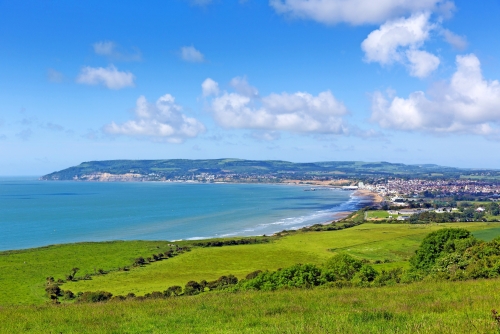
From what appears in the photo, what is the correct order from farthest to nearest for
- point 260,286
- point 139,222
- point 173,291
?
point 139,222
point 173,291
point 260,286

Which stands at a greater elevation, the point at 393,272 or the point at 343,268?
the point at 393,272

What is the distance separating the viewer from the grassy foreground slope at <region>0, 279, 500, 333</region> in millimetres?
8305

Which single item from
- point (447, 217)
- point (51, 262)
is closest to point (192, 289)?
point (51, 262)

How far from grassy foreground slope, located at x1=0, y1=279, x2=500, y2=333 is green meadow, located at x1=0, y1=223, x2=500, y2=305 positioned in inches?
1040

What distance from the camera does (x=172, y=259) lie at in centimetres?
5881

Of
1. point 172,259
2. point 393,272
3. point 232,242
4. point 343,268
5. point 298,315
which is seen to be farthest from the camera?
point 232,242

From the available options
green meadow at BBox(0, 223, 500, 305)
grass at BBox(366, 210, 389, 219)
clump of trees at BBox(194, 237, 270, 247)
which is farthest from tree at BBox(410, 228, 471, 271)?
grass at BBox(366, 210, 389, 219)

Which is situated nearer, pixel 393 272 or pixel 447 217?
pixel 393 272

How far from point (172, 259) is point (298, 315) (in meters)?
51.3

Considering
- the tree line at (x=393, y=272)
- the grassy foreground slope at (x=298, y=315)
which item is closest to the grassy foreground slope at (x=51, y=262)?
the tree line at (x=393, y=272)

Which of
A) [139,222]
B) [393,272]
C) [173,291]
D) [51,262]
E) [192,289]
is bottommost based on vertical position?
[139,222]

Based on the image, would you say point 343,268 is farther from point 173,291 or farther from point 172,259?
point 172,259

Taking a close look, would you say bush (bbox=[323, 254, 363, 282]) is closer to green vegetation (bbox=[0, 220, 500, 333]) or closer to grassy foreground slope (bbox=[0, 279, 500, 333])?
green vegetation (bbox=[0, 220, 500, 333])

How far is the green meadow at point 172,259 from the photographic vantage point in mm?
43594
